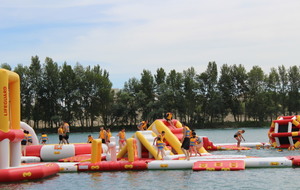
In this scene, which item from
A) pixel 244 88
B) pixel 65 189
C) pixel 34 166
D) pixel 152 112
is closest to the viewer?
pixel 65 189

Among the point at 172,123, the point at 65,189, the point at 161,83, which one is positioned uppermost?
the point at 161,83

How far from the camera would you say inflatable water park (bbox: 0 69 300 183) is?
1875cm

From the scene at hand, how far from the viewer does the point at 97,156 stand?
22312mm

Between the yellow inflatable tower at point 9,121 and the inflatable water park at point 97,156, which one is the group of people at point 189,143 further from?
the yellow inflatable tower at point 9,121

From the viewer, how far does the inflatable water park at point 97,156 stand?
18.8 metres

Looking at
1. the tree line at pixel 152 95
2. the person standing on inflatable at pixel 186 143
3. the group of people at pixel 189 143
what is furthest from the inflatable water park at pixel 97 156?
the tree line at pixel 152 95

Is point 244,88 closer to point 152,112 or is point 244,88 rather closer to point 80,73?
point 152,112

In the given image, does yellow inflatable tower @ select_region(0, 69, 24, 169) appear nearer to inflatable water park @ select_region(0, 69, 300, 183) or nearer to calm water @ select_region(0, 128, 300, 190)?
inflatable water park @ select_region(0, 69, 300, 183)

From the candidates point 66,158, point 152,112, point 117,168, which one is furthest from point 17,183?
point 152,112

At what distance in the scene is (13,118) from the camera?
19.7m

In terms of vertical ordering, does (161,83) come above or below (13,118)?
above

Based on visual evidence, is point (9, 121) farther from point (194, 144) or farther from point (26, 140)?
point (26, 140)

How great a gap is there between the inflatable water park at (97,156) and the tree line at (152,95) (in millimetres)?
47836

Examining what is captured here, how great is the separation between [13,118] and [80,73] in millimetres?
58527
